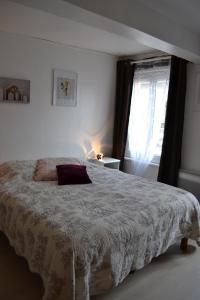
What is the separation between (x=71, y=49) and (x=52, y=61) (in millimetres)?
382

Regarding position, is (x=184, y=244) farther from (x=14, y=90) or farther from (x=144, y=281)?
(x=14, y=90)

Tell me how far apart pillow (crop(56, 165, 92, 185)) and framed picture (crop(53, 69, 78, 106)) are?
133cm

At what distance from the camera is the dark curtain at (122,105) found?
15.3ft

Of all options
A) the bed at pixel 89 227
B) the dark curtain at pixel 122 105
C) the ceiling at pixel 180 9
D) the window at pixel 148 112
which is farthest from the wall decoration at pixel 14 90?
the ceiling at pixel 180 9

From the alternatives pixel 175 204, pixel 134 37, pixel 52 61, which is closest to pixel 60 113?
pixel 52 61

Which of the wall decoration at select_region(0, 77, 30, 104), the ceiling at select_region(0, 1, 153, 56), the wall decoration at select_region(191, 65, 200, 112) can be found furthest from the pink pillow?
the wall decoration at select_region(191, 65, 200, 112)

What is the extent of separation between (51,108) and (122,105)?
1.33 m

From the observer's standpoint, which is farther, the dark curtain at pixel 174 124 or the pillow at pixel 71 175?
the dark curtain at pixel 174 124

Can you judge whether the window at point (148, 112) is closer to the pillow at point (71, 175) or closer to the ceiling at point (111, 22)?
the ceiling at point (111, 22)

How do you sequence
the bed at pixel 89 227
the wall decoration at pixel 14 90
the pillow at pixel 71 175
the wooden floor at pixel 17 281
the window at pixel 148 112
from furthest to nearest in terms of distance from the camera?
1. the window at pixel 148 112
2. the wall decoration at pixel 14 90
3. the pillow at pixel 71 175
4. the wooden floor at pixel 17 281
5. the bed at pixel 89 227

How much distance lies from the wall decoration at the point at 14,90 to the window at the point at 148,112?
5.90ft

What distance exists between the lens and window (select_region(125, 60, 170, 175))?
426 cm

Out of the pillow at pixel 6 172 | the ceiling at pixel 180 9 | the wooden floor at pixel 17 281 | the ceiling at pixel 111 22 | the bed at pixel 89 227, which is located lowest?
the wooden floor at pixel 17 281

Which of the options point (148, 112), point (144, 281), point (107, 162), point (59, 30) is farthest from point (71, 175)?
point (148, 112)
